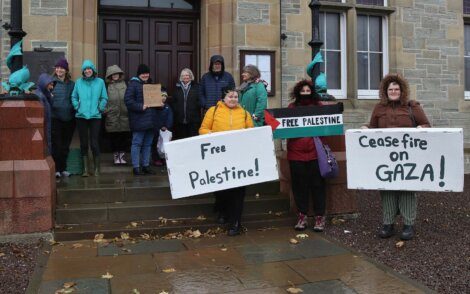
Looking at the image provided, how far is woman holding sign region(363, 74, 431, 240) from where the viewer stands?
5645 mm

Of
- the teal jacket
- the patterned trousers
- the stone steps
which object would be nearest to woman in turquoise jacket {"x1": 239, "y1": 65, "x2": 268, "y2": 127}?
the stone steps

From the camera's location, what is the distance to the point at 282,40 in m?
9.51

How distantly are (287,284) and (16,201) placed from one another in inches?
130

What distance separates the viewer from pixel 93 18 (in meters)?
8.82

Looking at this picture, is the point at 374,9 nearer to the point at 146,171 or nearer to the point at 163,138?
the point at 163,138

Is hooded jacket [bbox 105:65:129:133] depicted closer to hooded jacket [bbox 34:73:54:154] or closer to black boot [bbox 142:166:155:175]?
black boot [bbox 142:166:155:175]

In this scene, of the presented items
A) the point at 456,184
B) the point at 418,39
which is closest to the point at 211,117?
the point at 456,184

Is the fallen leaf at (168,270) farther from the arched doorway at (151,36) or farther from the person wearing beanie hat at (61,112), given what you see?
the arched doorway at (151,36)

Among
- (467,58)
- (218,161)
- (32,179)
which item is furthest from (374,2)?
(32,179)

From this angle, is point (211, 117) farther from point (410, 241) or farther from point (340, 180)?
point (410, 241)

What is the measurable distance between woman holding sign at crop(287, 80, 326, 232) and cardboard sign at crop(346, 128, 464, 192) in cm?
47

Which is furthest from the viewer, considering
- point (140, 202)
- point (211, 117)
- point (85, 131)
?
point (85, 131)

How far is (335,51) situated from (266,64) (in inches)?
71.7

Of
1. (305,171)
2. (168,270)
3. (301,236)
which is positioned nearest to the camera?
(168,270)
